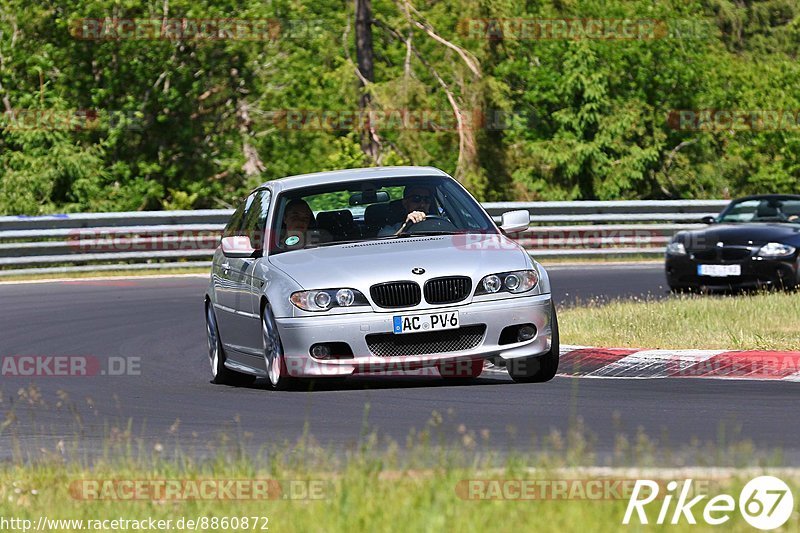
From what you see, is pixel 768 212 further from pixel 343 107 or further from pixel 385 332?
pixel 343 107

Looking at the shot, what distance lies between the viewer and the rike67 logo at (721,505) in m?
5.76

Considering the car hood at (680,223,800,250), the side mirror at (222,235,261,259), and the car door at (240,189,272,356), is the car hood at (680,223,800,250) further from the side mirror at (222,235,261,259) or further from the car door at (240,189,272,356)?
the side mirror at (222,235,261,259)

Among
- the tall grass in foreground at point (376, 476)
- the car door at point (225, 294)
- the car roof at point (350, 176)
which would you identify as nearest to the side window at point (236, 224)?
the car door at point (225, 294)

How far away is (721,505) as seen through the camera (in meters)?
6.03

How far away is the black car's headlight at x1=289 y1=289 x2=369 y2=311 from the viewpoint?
10.8m


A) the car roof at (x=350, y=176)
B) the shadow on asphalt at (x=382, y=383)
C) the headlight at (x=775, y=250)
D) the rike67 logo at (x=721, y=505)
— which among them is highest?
the rike67 logo at (x=721, y=505)

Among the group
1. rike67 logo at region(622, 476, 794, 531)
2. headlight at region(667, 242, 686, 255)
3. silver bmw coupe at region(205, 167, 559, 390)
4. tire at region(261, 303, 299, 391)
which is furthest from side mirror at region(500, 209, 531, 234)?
headlight at region(667, 242, 686, 255)

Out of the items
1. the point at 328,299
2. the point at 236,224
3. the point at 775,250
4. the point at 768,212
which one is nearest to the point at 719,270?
the point at 775,250

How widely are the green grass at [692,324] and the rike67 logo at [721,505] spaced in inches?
245

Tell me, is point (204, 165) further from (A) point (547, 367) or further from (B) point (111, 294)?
(A) point (547, 367)

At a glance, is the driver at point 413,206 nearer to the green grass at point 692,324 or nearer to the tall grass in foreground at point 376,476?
the green grass at point 692,324

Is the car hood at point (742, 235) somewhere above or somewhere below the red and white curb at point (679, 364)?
below


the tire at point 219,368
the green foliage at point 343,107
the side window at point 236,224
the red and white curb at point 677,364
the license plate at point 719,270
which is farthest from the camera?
the green foliage at point 343,107

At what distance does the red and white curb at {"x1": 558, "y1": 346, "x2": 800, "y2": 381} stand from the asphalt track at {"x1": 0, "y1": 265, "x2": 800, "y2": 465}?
44 centimetres
